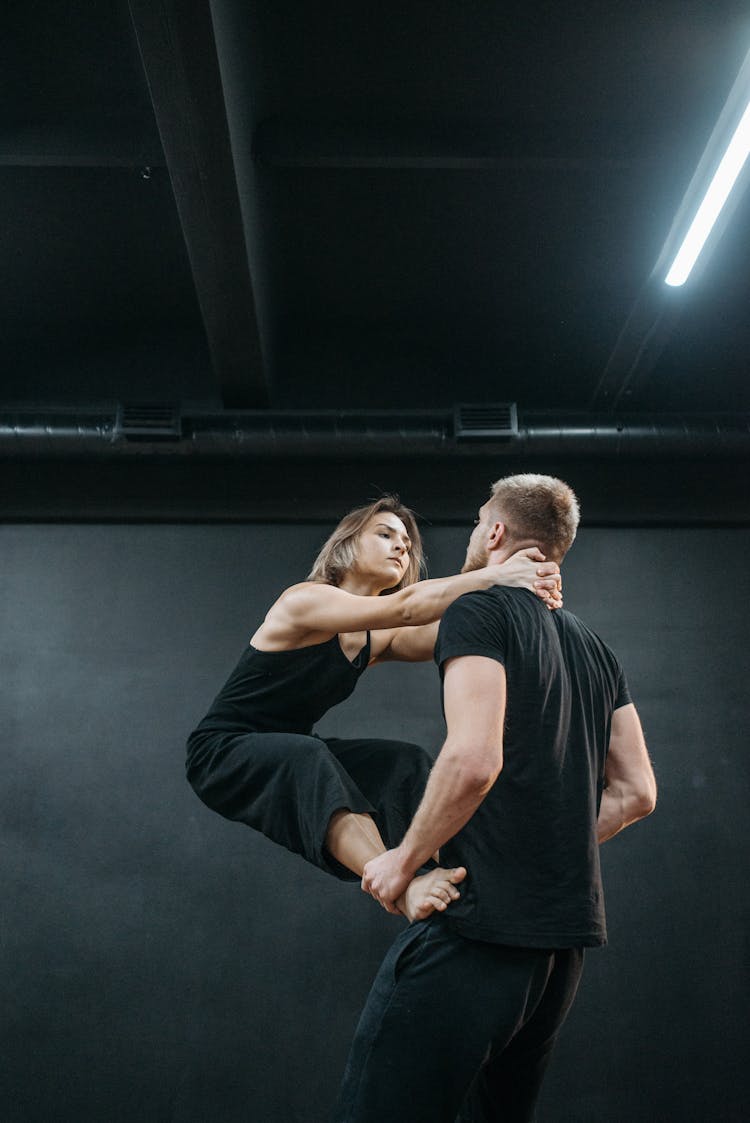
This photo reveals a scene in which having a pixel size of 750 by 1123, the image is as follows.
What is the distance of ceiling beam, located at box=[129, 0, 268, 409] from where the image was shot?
2.77 m

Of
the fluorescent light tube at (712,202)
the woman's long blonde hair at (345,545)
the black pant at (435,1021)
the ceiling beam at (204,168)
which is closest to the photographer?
the black pant at (435,1021)

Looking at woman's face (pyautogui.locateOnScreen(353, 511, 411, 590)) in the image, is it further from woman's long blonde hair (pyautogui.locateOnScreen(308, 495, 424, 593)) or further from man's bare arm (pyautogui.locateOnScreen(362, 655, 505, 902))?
man's bare arm (pyautogui.locateOnScreen(362, 655, 505, 902))

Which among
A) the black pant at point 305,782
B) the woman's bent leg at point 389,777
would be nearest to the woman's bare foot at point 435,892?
the black pant at point 305,782

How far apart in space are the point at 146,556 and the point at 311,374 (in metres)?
1.35

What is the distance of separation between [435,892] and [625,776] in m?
0.62

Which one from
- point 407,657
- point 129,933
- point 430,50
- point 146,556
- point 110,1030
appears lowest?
point 110,1030

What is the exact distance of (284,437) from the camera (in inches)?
184

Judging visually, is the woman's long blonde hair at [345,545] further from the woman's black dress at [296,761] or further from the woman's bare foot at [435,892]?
the woman's bare foot at [435,892]

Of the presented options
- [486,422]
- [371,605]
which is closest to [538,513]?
[371,605]

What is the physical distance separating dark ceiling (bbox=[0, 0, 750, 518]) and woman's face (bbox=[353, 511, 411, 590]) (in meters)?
1.50

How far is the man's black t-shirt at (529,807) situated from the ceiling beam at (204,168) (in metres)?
2.08

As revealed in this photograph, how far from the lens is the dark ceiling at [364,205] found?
326 cm

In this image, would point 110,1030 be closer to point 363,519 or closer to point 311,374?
point 363,519

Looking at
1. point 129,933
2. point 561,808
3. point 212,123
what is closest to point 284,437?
point 212,123
